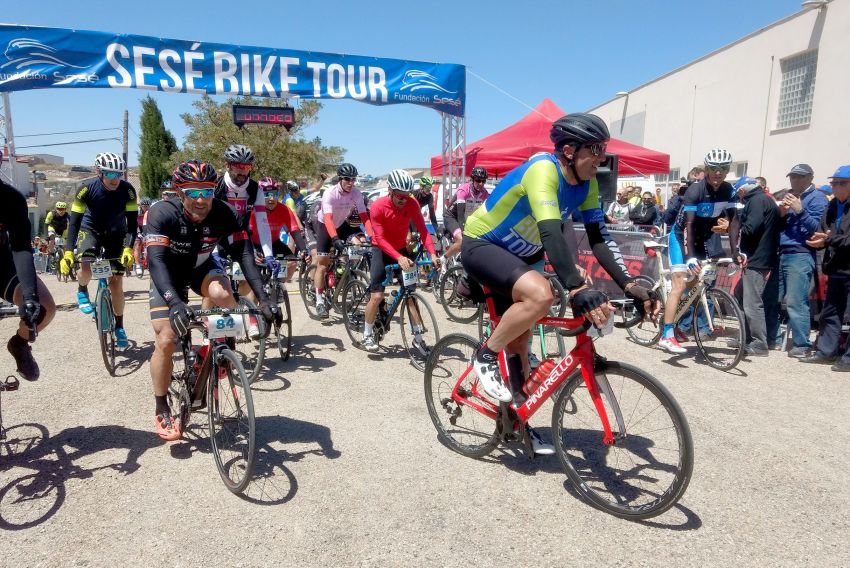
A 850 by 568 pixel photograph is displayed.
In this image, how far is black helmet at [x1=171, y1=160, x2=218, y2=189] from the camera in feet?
12.3

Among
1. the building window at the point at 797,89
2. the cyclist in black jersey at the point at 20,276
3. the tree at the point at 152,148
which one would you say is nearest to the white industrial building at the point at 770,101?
the building window at the point at 797,89

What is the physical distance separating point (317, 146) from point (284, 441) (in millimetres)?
30112

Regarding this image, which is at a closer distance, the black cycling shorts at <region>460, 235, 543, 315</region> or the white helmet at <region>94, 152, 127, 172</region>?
the black cycling shorts at <region>460, 235, 543, 315</region>

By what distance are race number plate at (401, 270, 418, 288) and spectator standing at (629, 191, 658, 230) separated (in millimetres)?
9316

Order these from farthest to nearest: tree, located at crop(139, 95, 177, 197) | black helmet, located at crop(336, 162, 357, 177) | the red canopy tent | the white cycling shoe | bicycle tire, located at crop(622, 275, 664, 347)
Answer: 1. tree, located at crop(139, 95, 177, 197)
2. the red canopy tent
3. black helmet, located at crop(336, 162, 357, 177)
4. bicycle tire, located at crop(622, 275, 664, 347)
5. the white cycling shoe

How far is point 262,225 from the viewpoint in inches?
241

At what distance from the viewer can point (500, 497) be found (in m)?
3.29

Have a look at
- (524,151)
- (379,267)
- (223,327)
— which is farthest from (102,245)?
(524,151)

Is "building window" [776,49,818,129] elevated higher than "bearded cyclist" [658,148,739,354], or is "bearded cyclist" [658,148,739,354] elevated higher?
"building window" [776,49,818,129]

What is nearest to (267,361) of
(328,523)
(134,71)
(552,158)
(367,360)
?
(367,360)

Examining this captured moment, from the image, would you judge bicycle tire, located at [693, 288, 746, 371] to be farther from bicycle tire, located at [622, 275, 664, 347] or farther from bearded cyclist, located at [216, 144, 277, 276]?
bearded cyclist, located at [216, 144, 277, 276]

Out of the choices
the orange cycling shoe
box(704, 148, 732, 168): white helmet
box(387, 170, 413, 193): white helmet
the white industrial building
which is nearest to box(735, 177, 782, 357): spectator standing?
box(704, 148, 732, 168): white helmet

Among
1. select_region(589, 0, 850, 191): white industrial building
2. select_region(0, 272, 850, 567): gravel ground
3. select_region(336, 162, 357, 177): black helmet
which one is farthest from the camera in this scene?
select_region(589, 0, 850, 191): white industrial building

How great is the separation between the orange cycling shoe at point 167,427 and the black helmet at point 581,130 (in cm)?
326
